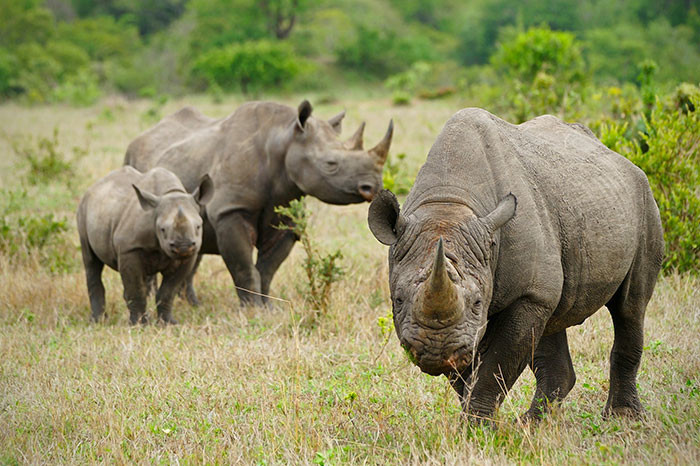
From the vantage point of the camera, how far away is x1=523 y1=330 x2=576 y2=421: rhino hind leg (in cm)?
525

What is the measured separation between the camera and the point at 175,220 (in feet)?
24.6

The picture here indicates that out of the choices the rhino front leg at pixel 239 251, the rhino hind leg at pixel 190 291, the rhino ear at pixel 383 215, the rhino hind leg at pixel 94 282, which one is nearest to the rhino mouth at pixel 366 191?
the rhino front leg at pixel 239 251

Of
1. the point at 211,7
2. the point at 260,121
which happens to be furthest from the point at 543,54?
the point at 211,7

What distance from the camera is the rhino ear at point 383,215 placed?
4.14m

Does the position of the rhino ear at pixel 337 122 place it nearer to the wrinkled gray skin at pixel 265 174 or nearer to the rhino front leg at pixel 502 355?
the wrinkled gray skin at pixel 265 174

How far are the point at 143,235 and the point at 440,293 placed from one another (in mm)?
4689

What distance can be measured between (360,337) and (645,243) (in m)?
2.54

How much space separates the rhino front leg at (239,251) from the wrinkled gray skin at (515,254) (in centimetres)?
371

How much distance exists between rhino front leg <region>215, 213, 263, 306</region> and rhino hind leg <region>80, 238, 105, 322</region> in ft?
3.87

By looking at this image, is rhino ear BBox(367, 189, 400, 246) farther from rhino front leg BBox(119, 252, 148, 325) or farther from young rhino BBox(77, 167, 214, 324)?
rhino front leg BBox(119, 252, 148, 325)

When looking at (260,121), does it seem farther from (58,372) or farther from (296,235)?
(58,372)

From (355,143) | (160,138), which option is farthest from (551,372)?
(160,138)

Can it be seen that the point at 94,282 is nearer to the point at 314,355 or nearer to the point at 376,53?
the point at 314,355

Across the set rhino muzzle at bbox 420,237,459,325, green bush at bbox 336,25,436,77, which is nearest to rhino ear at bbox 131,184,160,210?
rhino muzzle at bbox 420,237,459,325
